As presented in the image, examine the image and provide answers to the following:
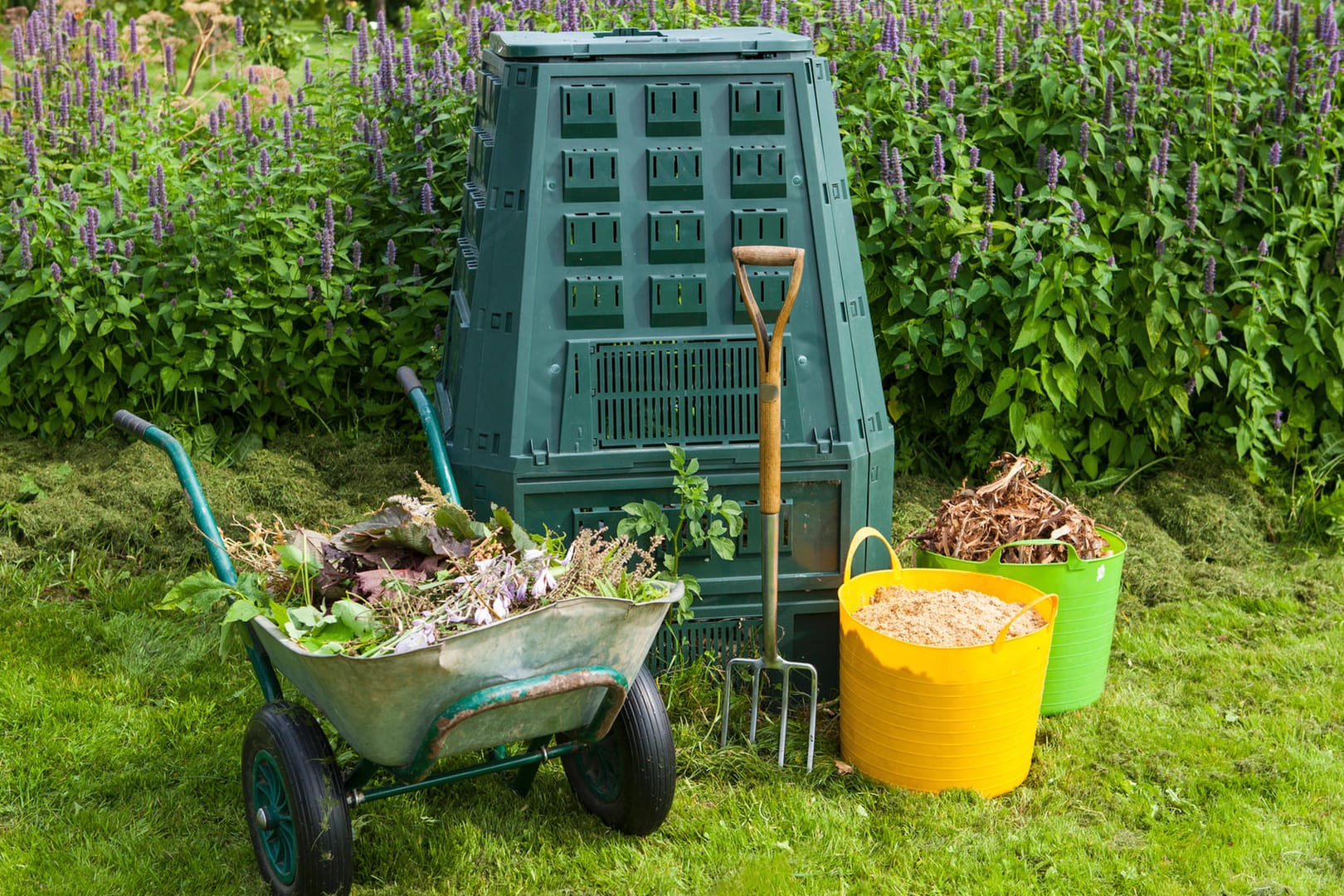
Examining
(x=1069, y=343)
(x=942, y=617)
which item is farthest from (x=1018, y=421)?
(x=942, y=617)

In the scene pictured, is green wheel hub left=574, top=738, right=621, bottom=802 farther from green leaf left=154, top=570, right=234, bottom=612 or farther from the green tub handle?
the green tub handle

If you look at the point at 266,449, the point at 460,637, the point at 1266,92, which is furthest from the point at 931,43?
the point at 460,637

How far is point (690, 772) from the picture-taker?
3.42 m

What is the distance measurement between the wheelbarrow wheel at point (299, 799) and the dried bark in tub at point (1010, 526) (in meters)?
1.83

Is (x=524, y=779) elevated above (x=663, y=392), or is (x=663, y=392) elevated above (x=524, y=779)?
(x=663, y=392)

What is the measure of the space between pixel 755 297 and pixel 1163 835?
5.44 ft

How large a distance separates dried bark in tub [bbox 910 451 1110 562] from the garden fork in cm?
57

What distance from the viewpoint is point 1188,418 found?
510 cm

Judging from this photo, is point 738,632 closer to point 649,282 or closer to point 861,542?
point 861,542

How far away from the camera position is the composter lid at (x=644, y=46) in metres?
3.30

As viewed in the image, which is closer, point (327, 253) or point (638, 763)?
point (638, 763)

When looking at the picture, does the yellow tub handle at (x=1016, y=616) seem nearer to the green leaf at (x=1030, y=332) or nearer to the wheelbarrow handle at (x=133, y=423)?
the green leaf at (x=1030, y=332)

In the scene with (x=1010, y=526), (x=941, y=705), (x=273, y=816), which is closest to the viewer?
(x=273, y=816)

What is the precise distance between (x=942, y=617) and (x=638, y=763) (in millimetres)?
887
